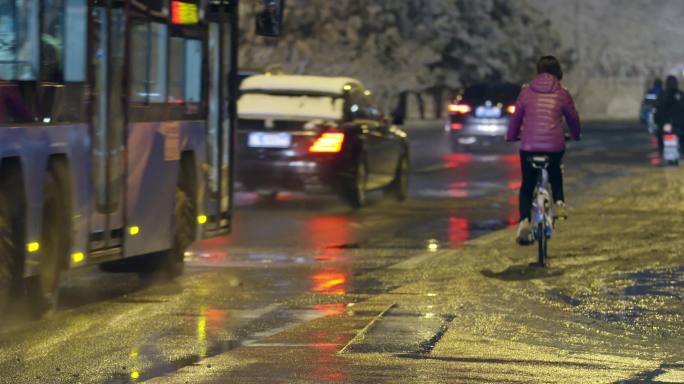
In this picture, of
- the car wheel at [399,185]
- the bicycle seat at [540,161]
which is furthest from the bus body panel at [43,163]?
the car wheel at [399,185]

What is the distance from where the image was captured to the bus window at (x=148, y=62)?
1288 cm

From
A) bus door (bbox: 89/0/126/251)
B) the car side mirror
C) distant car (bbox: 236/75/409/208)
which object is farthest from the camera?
distant car (bbox: 236/75/409/208)

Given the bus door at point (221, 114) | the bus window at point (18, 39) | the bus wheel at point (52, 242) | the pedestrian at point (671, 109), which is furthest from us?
the pedestrian at point (671, 109)

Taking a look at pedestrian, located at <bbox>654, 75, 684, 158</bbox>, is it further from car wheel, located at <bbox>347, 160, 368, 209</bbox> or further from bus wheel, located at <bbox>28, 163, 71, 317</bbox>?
bus wheel, located at <bbox>28, 163, 71, 317</bbox>

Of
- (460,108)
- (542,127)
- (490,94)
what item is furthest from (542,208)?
(490,94)

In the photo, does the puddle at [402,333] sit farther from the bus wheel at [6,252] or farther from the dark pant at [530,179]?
the dark pant at [530,179]

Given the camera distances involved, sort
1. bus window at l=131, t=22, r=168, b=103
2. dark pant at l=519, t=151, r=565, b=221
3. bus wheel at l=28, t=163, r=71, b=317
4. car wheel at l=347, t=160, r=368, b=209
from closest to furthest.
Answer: bus wheel at l=28, t=163, r=71, b=317 → bus window at l=131, t=22, r=168, b=103 → dark pant at l=519, t=151, r=565, b=221 → car wheel at l=347, t=160, r=368, b=209

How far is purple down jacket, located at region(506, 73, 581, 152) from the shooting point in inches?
591

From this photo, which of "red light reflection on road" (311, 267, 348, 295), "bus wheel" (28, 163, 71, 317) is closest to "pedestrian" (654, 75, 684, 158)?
"red light reflection on road" (311, 267, 348, 295)

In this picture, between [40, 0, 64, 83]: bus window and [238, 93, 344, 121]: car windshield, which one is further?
[238, 93, 344, 121]: car windshield

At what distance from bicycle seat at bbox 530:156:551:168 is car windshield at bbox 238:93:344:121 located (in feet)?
23.1

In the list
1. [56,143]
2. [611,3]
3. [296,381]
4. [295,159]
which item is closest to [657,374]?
[296,381]

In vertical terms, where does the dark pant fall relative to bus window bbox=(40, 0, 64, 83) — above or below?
below

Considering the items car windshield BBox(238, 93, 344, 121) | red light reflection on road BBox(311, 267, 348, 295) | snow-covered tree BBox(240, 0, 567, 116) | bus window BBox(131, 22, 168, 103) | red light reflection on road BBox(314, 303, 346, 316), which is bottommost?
snow-covered tree BBox(240, 0, 567, 116)
